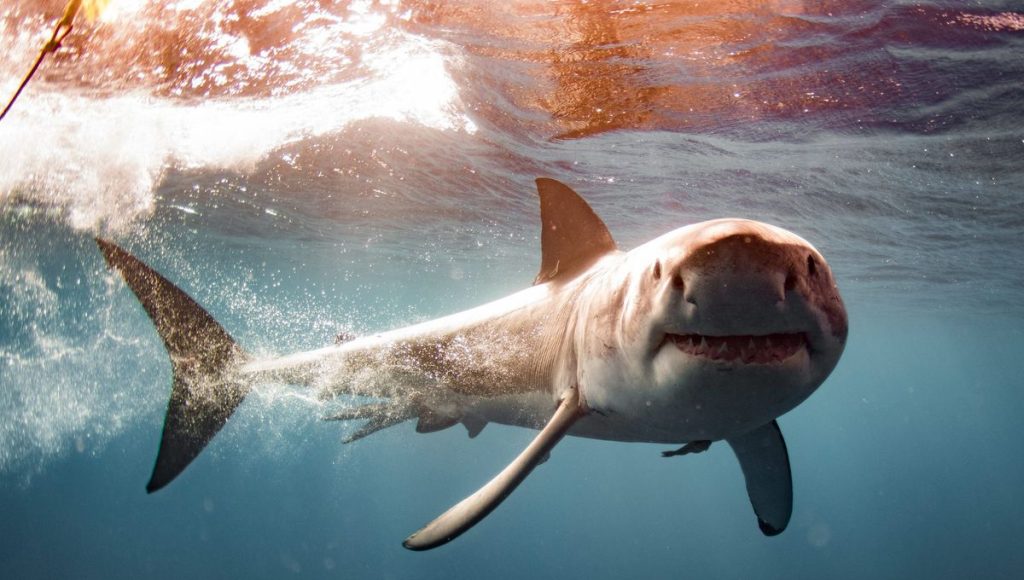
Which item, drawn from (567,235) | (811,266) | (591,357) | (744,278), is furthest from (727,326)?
(567,235)

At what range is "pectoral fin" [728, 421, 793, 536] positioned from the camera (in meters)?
3.82

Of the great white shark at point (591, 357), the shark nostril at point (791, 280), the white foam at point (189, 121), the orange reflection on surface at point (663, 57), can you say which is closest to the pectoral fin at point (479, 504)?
the great white shark at point (591, 357)

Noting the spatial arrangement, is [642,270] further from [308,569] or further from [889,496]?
[889,496]

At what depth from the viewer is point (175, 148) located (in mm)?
12555

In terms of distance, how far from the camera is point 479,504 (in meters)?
2.49

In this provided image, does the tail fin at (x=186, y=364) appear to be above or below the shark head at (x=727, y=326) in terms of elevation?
below

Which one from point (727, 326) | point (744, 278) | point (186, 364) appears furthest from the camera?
point (186, 364)

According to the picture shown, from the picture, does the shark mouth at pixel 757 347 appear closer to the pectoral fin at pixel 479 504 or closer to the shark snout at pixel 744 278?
the shark snout at pixel 744 278

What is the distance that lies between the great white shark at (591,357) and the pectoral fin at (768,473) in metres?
0.01

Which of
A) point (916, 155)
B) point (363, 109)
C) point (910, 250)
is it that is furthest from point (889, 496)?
point (363, 109)

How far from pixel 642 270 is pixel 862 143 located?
33.0 ft

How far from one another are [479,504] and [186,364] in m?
4.07

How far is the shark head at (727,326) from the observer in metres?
1.78

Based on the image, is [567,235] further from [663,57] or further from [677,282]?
[663,57]
